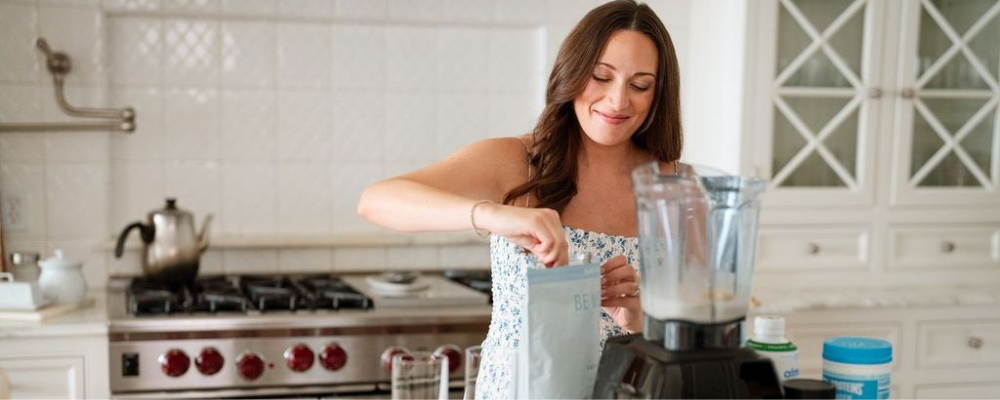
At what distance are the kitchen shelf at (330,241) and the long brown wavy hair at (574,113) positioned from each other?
52.5 inches

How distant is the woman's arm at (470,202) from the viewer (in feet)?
3.65

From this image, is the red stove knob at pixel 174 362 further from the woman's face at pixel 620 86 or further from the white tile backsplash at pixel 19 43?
the woman's face at pixel 620 86

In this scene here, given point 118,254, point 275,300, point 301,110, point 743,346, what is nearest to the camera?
point 743,346

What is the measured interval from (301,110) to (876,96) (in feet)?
5.56

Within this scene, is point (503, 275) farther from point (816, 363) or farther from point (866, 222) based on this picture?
point (866, 222)

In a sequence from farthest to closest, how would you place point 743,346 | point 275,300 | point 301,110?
1. point 301,110
2. point 275,300
3. point 743,346

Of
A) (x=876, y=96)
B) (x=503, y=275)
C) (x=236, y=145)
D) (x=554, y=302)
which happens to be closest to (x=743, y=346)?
(x=554, y=302)

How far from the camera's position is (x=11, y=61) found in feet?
8.77

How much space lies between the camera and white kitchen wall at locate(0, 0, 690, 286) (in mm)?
2717

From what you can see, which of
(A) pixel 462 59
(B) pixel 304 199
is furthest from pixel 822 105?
(B) pixel 304 199

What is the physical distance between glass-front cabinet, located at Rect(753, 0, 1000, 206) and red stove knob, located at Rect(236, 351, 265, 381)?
4.74ft

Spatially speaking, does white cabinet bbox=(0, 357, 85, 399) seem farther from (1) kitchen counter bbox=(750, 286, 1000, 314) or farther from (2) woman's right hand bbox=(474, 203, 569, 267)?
(1) kitchen counter bbox=(750, 286, 1000, 314)

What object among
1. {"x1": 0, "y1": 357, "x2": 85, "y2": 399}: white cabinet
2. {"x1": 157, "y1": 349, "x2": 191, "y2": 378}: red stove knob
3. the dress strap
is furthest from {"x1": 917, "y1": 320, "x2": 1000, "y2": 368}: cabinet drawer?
{"x1": 0, "y1": 357, "x2": 85, "y2": 399}: white cabinet

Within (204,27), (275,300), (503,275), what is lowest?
(275,300)
